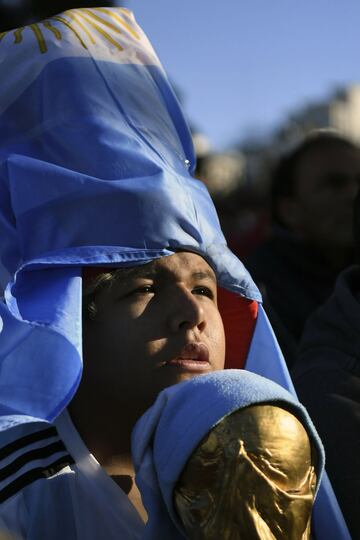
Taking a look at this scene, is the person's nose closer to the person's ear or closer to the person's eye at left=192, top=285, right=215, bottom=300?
the person's eye at left=192, top=285, right=215, bottom=300

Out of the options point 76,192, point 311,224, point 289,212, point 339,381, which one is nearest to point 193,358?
point 76,192

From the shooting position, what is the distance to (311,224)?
14.9 feet

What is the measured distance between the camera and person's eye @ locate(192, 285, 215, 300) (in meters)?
2.12

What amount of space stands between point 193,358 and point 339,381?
0.57 m

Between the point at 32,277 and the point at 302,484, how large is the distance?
69cm

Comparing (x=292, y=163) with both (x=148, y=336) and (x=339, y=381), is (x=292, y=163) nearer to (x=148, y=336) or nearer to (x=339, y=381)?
(x=339, y=381)

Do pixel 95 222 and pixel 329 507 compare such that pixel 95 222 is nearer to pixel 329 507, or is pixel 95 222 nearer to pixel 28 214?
pixel 28 214

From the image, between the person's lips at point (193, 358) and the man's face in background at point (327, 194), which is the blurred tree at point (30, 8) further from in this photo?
the person's lips at point (193, 358)

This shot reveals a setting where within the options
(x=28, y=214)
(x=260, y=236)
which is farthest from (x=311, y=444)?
(x=260, y=236)

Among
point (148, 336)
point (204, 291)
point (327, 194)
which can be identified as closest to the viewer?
point (148, 336)

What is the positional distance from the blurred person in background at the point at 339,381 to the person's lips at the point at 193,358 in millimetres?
469

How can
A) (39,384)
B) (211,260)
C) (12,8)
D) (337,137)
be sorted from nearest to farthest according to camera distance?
(39,384)
(211,260)
(12,8)
(337,137)

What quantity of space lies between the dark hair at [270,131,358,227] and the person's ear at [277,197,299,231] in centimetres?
2

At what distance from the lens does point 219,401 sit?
1.60 m
